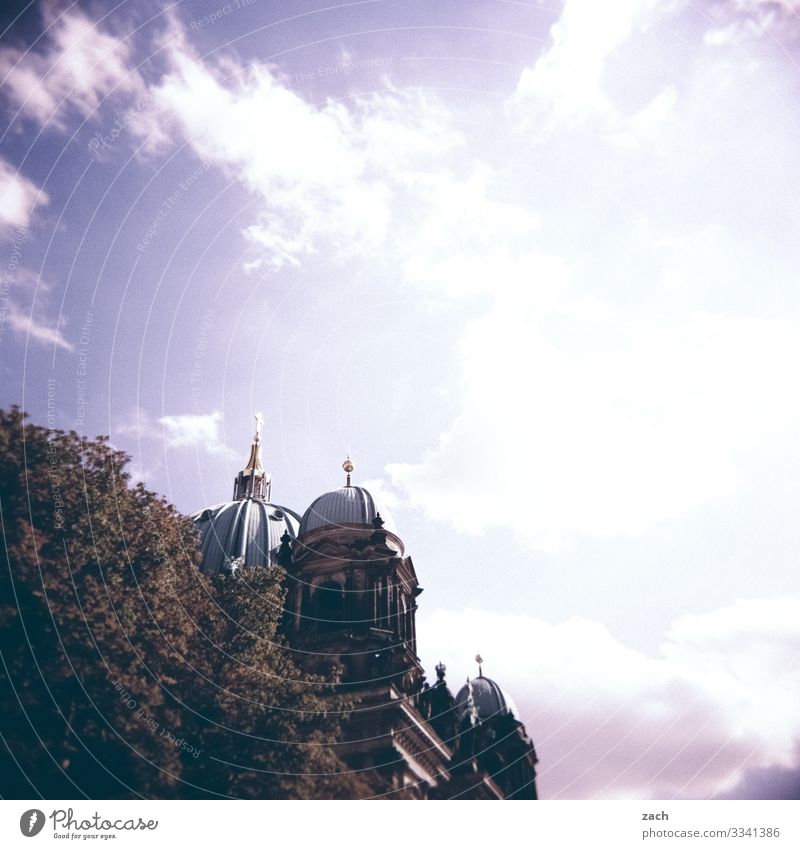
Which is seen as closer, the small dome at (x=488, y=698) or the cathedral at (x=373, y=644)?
the cathedral at (x=373, y=644)

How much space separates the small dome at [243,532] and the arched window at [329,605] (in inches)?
195

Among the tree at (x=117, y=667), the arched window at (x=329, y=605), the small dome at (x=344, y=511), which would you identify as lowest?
the tree at (x=117, y=667)

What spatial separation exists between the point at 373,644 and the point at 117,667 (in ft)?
42.5

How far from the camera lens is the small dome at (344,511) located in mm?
33250

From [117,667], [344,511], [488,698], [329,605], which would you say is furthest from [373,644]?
[488,698]

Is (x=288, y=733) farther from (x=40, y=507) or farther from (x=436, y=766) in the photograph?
(x=436, y=766)

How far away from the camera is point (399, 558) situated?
104 feet

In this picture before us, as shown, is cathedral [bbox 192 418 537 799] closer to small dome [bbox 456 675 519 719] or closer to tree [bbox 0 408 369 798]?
small dome [bbox 456 675 519 719]

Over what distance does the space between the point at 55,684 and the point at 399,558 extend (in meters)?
17.3

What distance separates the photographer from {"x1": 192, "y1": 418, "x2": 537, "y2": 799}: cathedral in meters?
24.6

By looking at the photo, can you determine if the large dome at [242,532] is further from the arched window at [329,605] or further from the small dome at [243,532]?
the arched window at [329,605]

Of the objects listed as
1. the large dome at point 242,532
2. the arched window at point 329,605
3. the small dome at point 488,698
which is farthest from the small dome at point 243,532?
the small dome at point 488,698

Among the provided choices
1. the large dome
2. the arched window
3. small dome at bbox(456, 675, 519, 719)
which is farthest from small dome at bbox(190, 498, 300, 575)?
small dome at bbox(456, 675, 519, 719)
